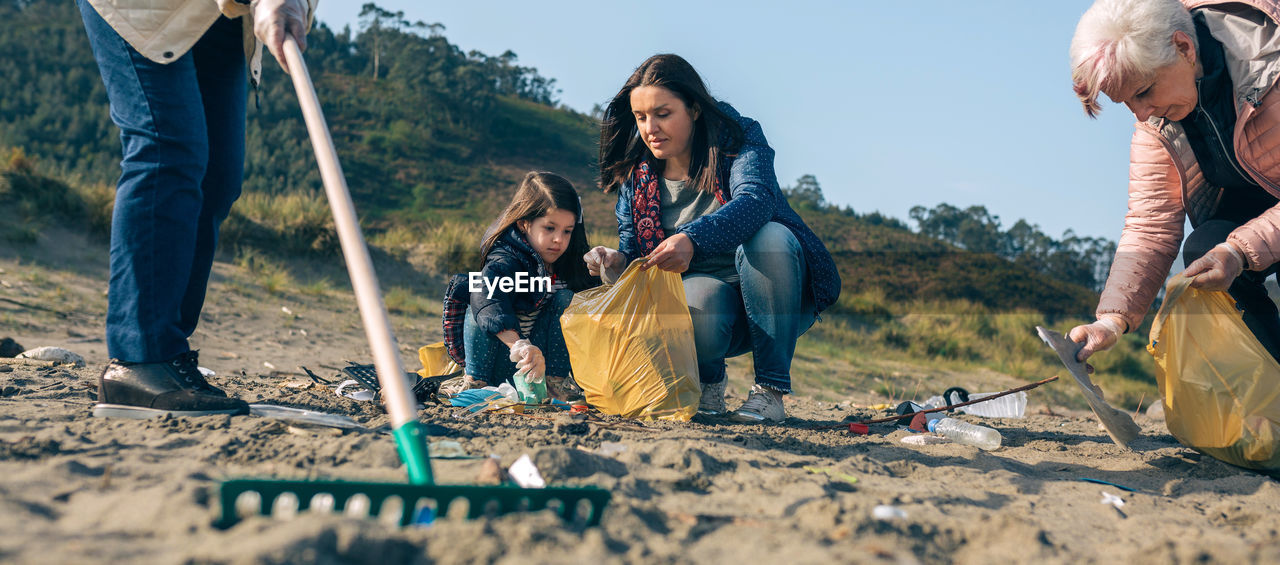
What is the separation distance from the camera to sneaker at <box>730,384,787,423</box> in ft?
9.08

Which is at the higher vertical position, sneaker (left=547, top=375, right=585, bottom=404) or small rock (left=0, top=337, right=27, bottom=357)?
sneaker (left=547, top=375, right=585, bottom=404)

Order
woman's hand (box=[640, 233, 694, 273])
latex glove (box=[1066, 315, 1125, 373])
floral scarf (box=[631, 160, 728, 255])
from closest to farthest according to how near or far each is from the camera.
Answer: latex glove (box=[1066, 315, 1125, 373]), woman's hand (box=[640, 233, 694, 273]), floral scarf (box=[631, 160, 728, 255])

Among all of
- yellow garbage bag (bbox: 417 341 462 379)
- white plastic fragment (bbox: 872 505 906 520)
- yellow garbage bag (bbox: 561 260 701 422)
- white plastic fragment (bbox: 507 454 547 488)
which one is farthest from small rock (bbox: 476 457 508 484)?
yellow garbage bag (bbox: 417 341 462 379)

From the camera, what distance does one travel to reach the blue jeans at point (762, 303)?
9.21ft

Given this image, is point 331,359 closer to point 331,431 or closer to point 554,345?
point 554,345

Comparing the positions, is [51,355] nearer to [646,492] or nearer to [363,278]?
[363,278]

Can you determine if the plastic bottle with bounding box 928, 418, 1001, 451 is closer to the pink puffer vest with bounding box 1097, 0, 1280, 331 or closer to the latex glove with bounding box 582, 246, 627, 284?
the pink puffer vest with bounding box 1097, 0, 1280, 331

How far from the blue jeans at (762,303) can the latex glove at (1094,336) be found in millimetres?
896

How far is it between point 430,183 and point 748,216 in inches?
709

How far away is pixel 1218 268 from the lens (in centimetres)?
222

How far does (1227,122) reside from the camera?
2.28 meters

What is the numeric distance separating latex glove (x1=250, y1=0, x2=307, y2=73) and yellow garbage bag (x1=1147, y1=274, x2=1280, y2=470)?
8.14 ft

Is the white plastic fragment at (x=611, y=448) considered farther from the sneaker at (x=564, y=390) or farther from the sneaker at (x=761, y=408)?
the sneaker at (x=564, y=390)

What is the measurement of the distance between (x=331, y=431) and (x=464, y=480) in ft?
1.98
